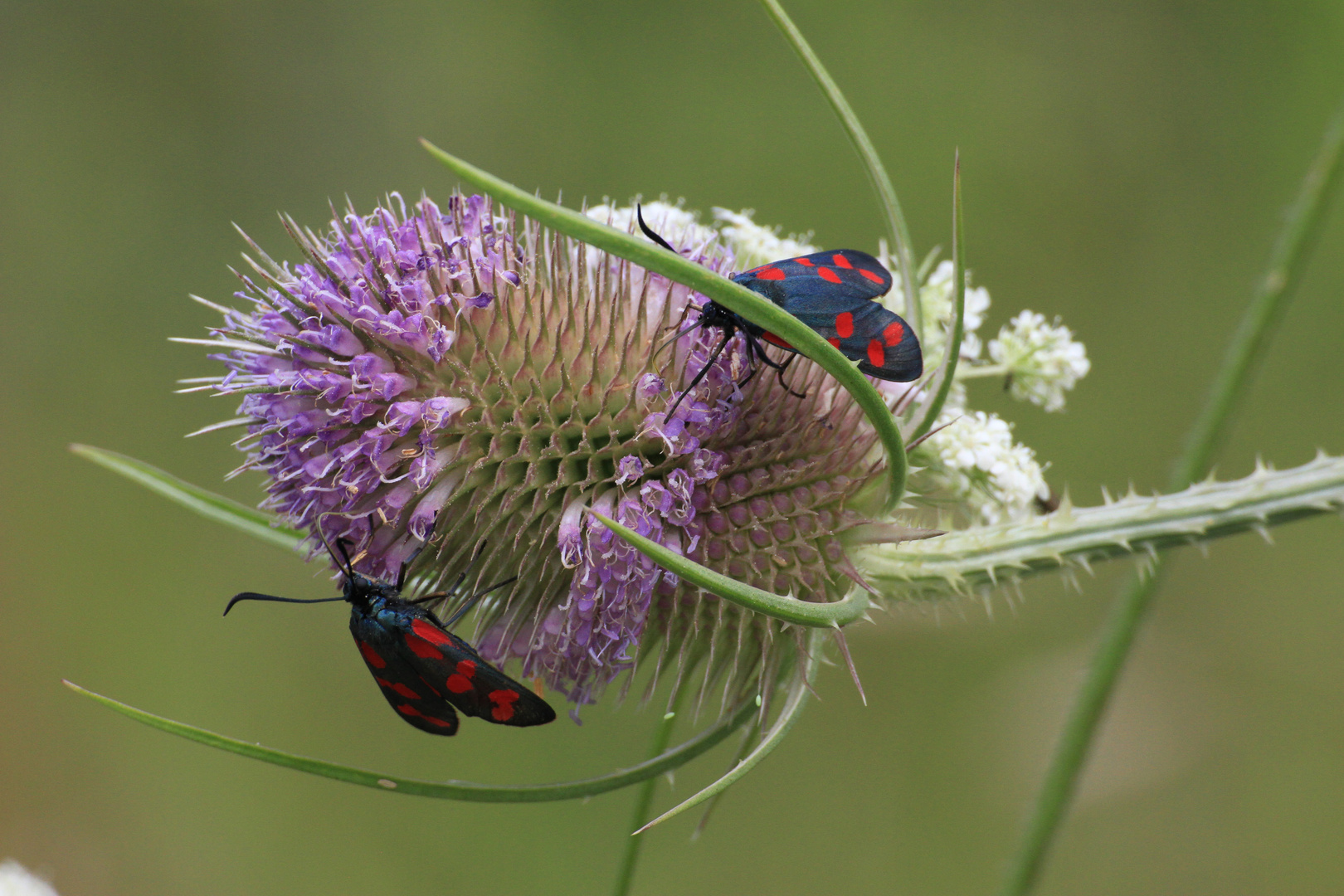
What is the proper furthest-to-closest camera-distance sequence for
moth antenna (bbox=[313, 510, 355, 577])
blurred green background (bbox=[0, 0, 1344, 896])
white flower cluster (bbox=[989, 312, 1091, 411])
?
1. blurred green background (bbox=[0, 0, 1344, 896])
2. white flower cluster (bbox=[989, 312, 1091, 411])
3. moth antenna (bbox=[313, 510, 355, 577])

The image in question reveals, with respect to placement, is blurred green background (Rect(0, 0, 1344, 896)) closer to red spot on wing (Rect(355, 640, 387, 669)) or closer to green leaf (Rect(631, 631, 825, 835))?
green leaf (Rect(631, 631, 825, 835))

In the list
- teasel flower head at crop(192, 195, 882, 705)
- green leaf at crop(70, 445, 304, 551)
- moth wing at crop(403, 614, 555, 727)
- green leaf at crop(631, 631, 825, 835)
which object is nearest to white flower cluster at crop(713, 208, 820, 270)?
teasel flower head at crop(192, 195, 882, 705)

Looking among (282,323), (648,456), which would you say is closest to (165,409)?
(282,323)

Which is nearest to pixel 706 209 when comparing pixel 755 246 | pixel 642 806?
pixel 755 246

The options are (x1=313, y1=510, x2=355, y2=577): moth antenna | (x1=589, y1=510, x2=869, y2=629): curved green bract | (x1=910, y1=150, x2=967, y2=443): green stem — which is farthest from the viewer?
(x1=313, y1=510, x2=355, y2=577): moth antenna

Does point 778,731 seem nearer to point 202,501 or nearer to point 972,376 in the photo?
point 972,376

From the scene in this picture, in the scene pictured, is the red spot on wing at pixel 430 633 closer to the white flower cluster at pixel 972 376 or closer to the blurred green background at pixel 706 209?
the white flower cluster at pixel 972 376

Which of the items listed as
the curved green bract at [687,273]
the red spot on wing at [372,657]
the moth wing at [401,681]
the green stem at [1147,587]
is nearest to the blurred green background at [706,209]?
the green stem at [1147,587]
